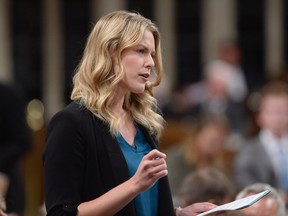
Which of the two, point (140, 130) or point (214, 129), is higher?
point (140, 130)

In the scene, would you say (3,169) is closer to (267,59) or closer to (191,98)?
(191,98)

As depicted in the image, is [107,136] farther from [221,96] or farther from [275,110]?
[221,96]

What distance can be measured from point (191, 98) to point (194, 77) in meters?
4.66

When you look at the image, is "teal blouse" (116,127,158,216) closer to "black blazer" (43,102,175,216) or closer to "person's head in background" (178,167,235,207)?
"black blazer" (43,102,175,216)

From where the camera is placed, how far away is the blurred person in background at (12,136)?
267 inches

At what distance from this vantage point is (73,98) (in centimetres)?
429

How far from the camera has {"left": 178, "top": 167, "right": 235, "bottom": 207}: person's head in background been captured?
5.34 m

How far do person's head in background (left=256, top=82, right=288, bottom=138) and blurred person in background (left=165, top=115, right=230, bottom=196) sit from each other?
1.85ft

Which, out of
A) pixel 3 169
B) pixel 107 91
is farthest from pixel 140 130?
pixel 3 169

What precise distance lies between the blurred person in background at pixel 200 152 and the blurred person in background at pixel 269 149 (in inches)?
15.5

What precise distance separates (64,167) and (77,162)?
50 mm

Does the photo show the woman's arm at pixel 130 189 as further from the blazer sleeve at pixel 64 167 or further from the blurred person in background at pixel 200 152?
the blurred person in background at pixel 200 152

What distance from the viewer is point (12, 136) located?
6.88 metres

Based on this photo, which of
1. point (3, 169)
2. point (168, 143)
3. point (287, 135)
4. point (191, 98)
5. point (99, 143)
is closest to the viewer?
point (99, 143)
